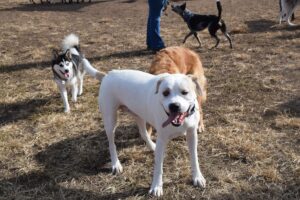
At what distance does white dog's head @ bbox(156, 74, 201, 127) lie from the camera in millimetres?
2883

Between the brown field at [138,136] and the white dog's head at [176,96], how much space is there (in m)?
0.78

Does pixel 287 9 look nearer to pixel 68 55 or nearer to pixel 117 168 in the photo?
pixel 68 55

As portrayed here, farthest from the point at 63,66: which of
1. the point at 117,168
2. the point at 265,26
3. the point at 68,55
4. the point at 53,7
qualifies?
the point at 53,7

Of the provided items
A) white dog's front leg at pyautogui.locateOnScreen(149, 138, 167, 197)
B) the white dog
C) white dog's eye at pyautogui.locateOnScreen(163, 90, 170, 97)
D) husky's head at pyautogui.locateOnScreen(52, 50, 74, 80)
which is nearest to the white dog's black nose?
the white dog

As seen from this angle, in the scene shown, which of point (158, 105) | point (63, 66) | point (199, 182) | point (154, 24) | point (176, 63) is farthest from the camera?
point (154, 24)

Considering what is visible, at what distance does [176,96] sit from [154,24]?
505 cm

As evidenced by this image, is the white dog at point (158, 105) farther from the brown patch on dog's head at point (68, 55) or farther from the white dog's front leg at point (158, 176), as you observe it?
the brown patch on dog's head at point (68, 55)

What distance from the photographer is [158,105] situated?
10.3 ft

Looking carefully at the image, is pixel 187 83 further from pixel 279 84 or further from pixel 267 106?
pixel 279 84

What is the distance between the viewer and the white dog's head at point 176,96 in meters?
2.88

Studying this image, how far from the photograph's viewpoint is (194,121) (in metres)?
3.20

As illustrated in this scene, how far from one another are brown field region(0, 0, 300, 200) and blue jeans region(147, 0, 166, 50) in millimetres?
222

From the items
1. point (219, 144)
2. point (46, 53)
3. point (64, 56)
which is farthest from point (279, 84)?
point (46, 53)

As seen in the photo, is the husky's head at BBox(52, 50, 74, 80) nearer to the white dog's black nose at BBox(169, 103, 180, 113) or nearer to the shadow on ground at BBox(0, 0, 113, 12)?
the white dog's black nose at BBox(169, 103, 180, 113)
